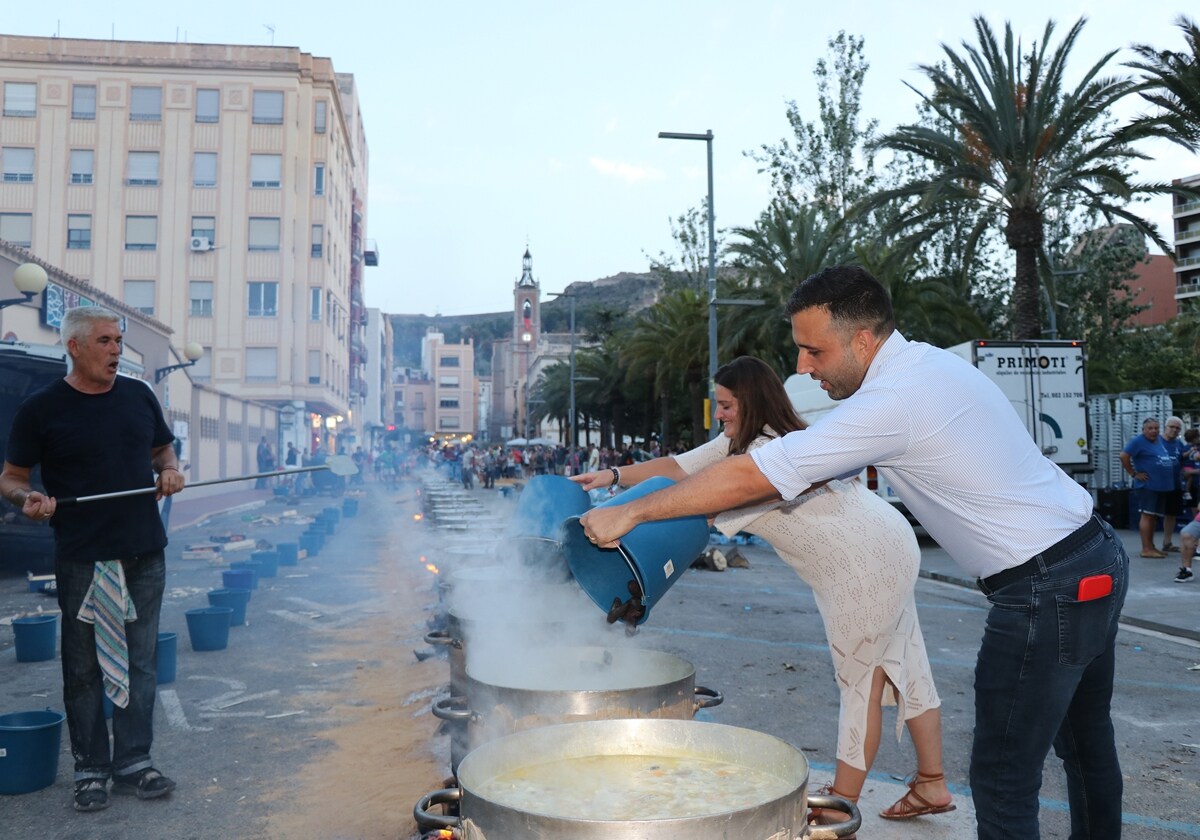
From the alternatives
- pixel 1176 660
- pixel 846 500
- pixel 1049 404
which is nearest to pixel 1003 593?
pixel 846 500

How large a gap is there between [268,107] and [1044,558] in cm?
4874

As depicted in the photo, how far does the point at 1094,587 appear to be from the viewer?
2268mm

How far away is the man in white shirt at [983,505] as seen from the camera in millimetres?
2123

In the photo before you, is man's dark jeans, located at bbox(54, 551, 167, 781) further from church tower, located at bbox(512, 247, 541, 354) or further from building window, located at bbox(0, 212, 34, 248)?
church tower, located at bbox(512, 247, 541, 354)

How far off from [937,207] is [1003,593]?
706 inches

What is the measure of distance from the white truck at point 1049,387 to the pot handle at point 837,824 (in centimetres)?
1465

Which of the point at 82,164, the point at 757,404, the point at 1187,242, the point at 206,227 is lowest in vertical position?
the point at 757,404

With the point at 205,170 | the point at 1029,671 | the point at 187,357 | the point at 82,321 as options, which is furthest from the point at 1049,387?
the point at 205,170

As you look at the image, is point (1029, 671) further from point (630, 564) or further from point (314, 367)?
point (314, 367)

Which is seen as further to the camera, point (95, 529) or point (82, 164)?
point (82, 164)

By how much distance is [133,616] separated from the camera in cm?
405

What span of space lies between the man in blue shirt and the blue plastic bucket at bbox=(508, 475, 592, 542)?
11796 mm

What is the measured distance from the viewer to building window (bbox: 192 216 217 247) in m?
44.7

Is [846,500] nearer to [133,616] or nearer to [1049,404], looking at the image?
[133,616]
